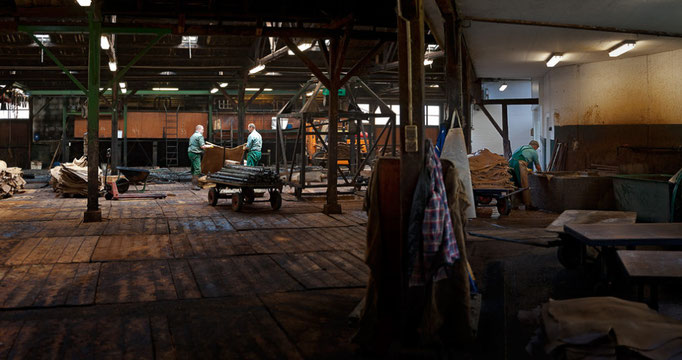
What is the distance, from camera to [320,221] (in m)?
10.5

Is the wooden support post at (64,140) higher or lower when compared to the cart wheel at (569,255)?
higher

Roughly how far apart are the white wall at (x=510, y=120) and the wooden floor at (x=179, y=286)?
65.6 ft

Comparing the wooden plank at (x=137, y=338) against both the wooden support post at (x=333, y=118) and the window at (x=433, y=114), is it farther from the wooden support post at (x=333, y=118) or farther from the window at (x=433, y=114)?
the window at (x=433, y=114)

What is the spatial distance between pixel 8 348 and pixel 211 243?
4289 mm

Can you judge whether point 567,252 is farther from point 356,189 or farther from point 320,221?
point 356,189

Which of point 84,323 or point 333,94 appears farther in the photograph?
point 333,94

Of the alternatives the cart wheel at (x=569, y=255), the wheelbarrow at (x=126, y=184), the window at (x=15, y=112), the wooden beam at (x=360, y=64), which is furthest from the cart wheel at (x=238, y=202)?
the window at (x=15, y=112)

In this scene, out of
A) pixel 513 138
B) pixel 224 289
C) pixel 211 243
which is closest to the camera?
pixel 224 289

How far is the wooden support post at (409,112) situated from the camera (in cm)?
415

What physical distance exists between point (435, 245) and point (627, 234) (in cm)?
269

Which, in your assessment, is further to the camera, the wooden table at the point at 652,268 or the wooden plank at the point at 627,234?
the wooden plank at the point at 627,234

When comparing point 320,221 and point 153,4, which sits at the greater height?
point 153,4

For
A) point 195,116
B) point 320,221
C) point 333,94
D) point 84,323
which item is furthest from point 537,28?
point 195,116

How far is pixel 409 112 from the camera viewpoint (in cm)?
426
